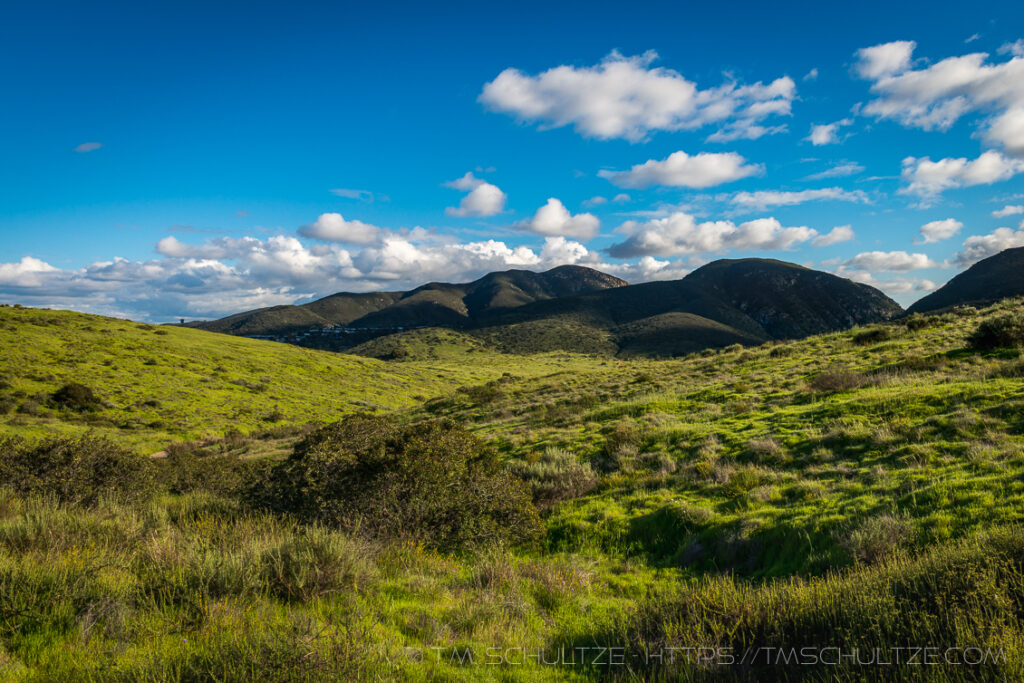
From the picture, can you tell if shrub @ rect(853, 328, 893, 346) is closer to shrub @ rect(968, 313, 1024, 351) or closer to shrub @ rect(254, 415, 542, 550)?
shrub @ rect(968, 313, 1024, 351)

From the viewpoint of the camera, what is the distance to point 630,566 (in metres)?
7.94

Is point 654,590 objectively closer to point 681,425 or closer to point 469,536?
point 469,536

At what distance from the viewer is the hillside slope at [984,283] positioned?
11106 cm

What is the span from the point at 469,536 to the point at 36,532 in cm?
633

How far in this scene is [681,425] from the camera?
608 inches

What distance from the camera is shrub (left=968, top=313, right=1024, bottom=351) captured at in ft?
55.4

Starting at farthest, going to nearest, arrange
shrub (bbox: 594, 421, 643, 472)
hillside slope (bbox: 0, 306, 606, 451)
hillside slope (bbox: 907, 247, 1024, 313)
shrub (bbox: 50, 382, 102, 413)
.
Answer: hillside slope (bbox: 907, 247, 1024, 313) → shrub (bbox: 50, 382, 102, 413) → hillside slope (bbox: 0, 306, 606, 451) → shrub (bbox: 594, 421, 643, 472)

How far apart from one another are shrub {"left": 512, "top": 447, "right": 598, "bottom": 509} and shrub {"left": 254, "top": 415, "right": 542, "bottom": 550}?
6.97 feet

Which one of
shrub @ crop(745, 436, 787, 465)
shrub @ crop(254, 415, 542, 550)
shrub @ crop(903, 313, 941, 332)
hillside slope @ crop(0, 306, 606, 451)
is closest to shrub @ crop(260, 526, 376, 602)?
shrub @ crop(254, 415, 542, 550)

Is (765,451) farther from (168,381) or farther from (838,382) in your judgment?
(168,381)

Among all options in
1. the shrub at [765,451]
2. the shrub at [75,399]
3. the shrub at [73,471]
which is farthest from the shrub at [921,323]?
the shrub at [75,399]

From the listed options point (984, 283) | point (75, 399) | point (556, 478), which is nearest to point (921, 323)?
point (556, 478)

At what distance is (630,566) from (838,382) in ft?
44.0

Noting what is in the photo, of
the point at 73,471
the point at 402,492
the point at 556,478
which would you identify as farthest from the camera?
the point at 556,478
